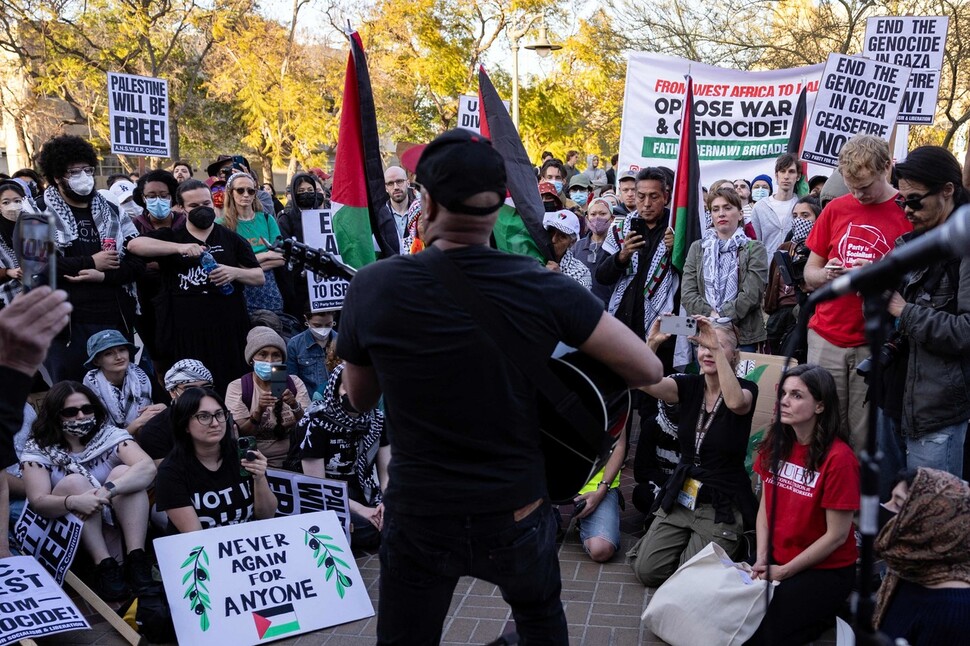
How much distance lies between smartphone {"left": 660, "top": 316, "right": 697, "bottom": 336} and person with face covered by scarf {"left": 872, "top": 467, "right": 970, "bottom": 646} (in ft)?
5.82

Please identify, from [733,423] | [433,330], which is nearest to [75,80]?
[733,423]

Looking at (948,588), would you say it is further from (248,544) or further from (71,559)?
(71,559)

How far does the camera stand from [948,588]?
330cm

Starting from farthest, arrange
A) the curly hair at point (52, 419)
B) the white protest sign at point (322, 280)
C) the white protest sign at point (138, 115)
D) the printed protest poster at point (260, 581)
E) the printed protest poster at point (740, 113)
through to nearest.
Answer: the printed protest poster at point (740, 113) → the white protest sign at point (138, 115) → the white protest sign at point (322, 280) → the curly hair at point (52, 419) → the printed protest poster at point (260, 581)

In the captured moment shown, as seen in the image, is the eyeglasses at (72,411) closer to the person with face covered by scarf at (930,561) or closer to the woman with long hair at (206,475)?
the woman with long hair at (206,475)

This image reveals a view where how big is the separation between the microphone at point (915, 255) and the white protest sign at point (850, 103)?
6709 mm

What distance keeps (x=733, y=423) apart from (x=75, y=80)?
21.2 meters

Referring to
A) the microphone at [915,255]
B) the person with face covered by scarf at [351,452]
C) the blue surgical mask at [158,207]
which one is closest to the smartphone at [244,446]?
the person with face covered by scarf at [351,452]

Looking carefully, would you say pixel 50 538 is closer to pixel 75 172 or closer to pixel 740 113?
pixel 75 172

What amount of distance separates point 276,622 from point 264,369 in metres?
1.81

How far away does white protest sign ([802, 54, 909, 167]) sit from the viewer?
7973 millimetres

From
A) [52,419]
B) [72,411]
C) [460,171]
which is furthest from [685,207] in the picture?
[460,171]

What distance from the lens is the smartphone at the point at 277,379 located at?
5.77 metres

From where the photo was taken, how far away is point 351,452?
5719 millimetres
